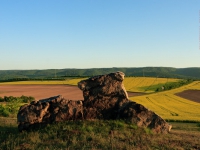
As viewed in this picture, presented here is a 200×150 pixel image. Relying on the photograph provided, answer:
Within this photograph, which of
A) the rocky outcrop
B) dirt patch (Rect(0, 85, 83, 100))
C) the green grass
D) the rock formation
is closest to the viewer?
the green grass

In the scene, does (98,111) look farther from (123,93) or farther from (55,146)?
(55,146)

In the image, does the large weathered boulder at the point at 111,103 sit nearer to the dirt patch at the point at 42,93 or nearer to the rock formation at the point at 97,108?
the rock formation at the point at 97,108

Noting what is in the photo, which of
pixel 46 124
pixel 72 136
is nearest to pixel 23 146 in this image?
pixel 72 136

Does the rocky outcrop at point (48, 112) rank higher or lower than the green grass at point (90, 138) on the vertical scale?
higher

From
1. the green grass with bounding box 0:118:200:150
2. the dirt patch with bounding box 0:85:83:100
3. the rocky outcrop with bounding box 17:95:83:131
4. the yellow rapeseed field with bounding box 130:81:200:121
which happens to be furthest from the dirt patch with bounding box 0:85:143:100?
the green grass with bounding box 0:118:200:150

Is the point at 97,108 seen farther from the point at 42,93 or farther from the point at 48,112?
the point at 42,93

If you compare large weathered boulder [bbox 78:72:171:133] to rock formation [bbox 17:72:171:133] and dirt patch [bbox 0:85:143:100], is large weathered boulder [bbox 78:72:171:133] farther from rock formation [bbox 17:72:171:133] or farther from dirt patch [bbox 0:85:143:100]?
dirt patch [bbox 0:85:143:100]

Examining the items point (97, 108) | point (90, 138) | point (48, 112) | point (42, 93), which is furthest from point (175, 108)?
point (42, 93)

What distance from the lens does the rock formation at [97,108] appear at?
1711 cm

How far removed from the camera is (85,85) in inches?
765

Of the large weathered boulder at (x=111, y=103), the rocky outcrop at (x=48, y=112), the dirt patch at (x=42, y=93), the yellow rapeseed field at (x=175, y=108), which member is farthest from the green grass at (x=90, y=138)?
the dirt patch at (x=42, y=93)

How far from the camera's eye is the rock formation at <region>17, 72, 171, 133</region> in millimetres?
17109

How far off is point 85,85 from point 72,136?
623 centimetres

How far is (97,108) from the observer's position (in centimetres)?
1888
